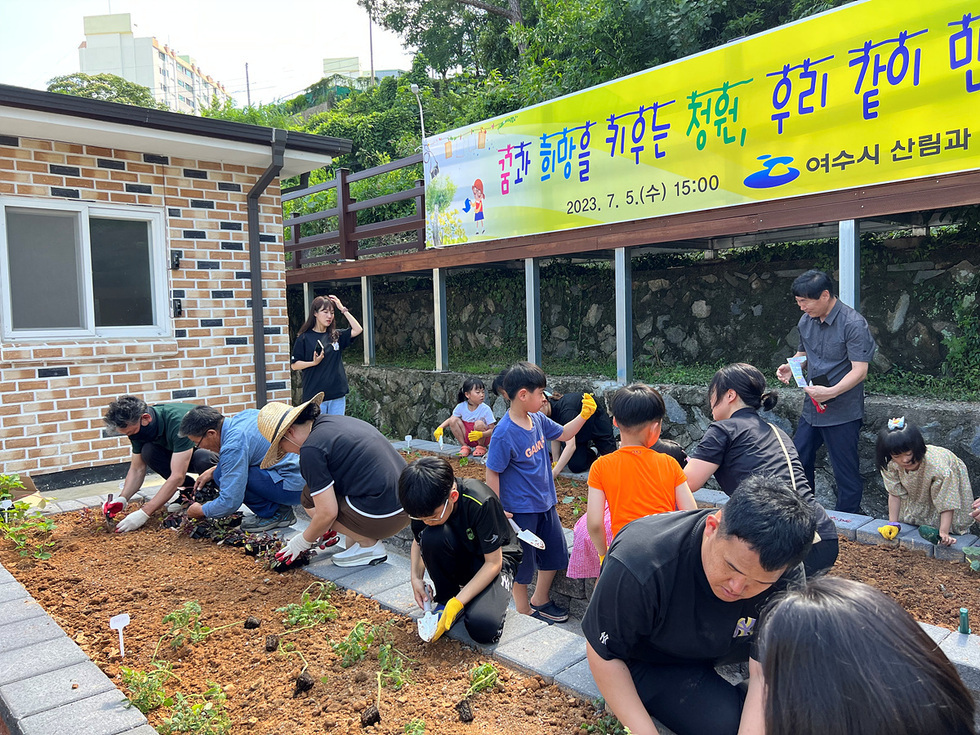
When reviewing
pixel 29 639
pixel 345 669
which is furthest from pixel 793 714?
pixel 29 639

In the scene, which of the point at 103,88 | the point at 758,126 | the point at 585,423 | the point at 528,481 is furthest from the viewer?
the point at 103,88

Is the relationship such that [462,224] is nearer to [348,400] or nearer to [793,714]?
[348,400]

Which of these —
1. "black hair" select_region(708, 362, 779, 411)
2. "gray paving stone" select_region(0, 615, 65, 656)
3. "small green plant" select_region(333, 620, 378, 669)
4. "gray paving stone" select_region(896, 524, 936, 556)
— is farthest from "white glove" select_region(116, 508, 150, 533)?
"gray paving stone" select_region(896, 524, 936, 556)

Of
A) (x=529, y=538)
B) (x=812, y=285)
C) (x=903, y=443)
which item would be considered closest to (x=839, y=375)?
(x=812, y=285)

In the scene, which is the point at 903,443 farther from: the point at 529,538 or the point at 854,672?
the point at 854,672

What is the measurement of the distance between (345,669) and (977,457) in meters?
4.60

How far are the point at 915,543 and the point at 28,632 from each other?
15.2 ft

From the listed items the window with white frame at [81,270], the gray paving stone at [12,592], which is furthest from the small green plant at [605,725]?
the window with white frame at [81,270]

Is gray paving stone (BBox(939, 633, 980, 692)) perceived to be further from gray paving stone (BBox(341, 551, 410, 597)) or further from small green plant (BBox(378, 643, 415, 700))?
gray paving stone (BBox(341, 551, 410, 597))

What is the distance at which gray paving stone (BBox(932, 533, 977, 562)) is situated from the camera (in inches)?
148

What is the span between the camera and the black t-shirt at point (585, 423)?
17.3ft

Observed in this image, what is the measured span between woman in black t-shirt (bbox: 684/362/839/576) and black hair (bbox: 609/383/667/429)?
261 millimetres

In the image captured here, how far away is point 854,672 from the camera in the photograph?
38.5 inches

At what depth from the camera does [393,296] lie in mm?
12500
